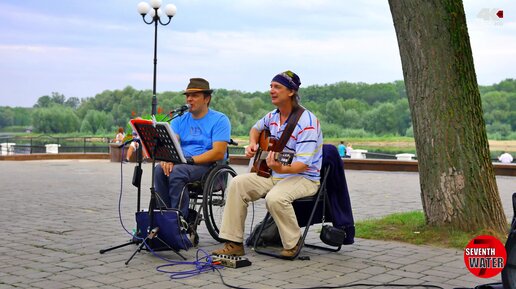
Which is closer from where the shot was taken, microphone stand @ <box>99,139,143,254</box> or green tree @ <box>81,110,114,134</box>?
microphone stand @ <box>99,139,143,254</box>

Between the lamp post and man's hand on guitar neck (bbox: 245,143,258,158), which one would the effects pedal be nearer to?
man's hand on guitar neck (bbox: 245,143,258,158)

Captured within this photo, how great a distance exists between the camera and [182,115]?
24.5ft

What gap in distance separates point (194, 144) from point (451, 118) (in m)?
2.50

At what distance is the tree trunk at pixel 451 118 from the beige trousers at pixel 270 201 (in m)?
1.51

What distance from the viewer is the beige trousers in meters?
6.30

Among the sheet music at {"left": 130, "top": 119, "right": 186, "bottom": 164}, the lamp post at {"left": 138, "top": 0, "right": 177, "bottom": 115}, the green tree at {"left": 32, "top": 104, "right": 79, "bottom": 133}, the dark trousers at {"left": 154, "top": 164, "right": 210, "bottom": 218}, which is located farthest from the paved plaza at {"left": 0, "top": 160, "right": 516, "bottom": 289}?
the green tree at {"left": 32, "top": 104, "right": 79, "bottom": 133}

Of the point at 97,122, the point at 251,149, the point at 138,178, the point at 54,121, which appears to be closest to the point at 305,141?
the point at 251,149

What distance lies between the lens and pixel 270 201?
6.27 meters

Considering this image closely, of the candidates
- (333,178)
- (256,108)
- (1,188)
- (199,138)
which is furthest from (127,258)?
(256,108)

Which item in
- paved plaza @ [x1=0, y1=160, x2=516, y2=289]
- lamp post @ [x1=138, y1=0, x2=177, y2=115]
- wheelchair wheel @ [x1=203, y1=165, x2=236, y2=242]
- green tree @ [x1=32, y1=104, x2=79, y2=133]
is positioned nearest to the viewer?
paved plaza @ [x1=0, y1=160, x2=516, y2=289]

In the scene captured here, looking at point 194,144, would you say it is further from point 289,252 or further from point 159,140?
point 289,252

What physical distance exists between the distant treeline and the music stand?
33.8 m

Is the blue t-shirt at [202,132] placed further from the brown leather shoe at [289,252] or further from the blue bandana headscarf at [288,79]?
the brown leather shoe at [289,252]

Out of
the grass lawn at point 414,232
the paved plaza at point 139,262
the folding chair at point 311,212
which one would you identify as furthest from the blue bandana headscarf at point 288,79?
the grass lawn at point 414,232
